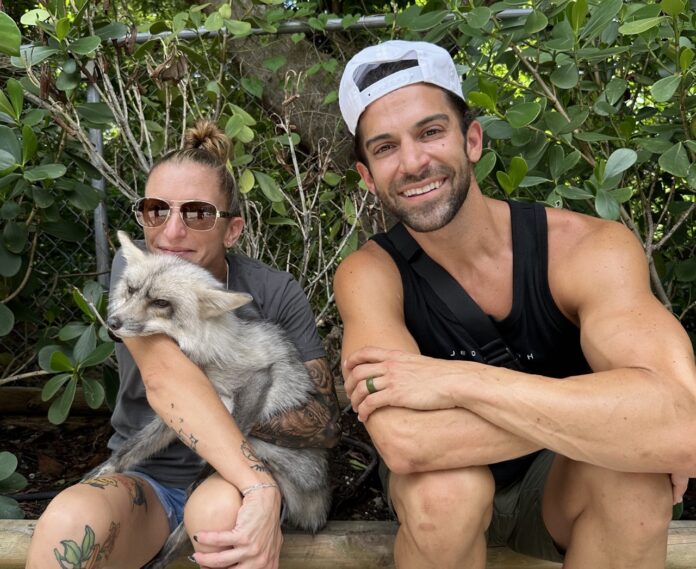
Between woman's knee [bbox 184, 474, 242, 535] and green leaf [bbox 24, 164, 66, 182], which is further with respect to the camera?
green leaf [bbox 24, 164, 66, 182]

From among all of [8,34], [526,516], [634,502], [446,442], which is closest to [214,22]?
[8,34]

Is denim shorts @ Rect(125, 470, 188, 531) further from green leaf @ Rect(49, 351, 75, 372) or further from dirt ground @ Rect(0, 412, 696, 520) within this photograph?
dirt ground @ Rect(0, 412, 696, 520)

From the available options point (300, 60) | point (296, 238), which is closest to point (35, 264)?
point (296, 238)

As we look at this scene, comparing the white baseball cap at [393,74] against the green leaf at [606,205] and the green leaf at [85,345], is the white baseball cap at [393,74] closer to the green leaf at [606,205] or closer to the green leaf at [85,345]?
the green leaf at [606,205]

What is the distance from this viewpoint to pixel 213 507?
2256mm

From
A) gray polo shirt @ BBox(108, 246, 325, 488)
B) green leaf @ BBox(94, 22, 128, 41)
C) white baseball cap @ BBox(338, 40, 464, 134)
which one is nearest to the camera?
white baseball cap @ BBox(338, 40, 464, 134)

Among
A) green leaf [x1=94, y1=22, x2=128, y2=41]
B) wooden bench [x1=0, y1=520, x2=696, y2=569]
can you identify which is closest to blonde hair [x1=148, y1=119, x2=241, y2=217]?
green leaf [x1=94, y1=22, x2=128, y2=41]

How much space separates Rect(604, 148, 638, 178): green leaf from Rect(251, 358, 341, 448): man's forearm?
1299mm

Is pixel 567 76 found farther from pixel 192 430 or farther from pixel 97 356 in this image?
pixel 97 356

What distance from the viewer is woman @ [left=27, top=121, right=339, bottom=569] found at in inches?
87.4

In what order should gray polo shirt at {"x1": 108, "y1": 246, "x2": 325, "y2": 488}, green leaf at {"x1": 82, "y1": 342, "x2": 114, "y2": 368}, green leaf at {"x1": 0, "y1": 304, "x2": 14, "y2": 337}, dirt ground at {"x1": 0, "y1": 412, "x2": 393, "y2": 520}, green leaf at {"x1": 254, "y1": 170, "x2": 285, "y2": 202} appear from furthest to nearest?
dirt ground at {"x1": 0, "y1": 412, "x2": 393, "y2": 520} < green leaf at {"x1": 0, "y1": 304, "x2": 14, "y2": 337} < green leaf at {"x1": 254, "y1": 170, "x2": 285, "y2": 202} < green leaf at {"x1": 82, "y1": 342, "x2": 114, "y2": 368} < gray polo shirt at {"x1": 108, "y1": 246, "x2": 325, "y2": 488}

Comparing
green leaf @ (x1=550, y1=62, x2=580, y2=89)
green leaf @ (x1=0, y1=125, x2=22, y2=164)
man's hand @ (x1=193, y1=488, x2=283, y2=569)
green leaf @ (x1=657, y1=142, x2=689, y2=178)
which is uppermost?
green leaf @ (x1=0, y1=125, x2=22, y2=164)

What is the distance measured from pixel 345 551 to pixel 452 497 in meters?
0.78

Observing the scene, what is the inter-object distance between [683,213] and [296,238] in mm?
1893
